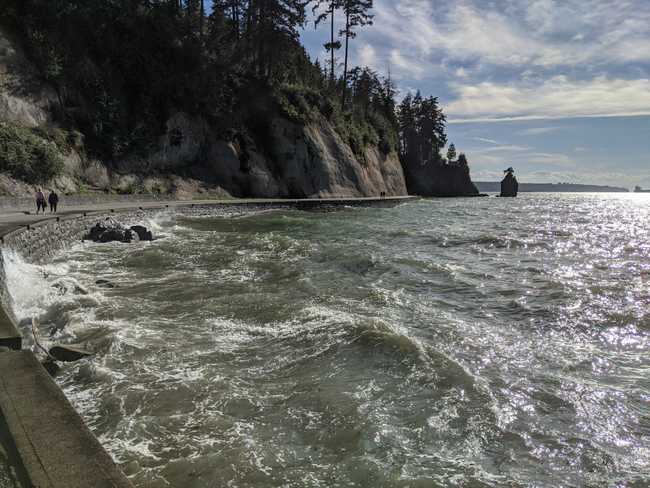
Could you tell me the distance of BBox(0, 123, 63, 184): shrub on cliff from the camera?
23953 mm

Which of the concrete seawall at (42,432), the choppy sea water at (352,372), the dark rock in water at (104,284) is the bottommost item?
the choppy sea water at (352,372)

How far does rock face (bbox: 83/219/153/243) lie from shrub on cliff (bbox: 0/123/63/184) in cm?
817

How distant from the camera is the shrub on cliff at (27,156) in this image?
2395 centimetres

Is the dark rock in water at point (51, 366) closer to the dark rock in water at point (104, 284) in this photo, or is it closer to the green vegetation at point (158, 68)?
the dark rock in water at point (104, 284)

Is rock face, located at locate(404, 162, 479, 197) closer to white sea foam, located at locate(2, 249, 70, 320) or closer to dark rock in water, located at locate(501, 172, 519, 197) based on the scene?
dark rock in water, located at locate(501, 172, 519, 197)

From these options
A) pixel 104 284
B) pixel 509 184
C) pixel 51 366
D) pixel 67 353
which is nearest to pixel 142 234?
pixel 104 284

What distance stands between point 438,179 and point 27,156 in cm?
8175

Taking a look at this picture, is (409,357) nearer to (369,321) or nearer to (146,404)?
(369,321)

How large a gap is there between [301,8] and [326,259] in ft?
147

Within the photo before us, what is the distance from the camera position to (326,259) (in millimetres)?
16500

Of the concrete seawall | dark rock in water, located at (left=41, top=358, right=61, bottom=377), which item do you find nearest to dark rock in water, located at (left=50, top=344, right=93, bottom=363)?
dark rock in water, located at (left=41, top=358, right=61, bottom=377)

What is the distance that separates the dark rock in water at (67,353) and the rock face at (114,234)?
43.1 feet

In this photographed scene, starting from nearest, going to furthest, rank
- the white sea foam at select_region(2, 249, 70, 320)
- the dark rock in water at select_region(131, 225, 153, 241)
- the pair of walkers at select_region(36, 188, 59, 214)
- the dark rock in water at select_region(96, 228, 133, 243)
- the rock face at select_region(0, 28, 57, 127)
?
the white sea foam at select_region(2, 249, 70, 320) < the dark rock in water at select_region(96, 228, 133, 243) < the dark rock in water at select_region(131, 225, 153, 241) < the pair of walkers at select_region(36, 188, 59, 214) < the rock face at select_region(0, 28, 57, 127)

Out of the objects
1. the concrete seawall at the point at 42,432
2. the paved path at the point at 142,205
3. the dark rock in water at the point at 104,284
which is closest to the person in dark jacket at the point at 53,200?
the paved path at the point at 142,205
